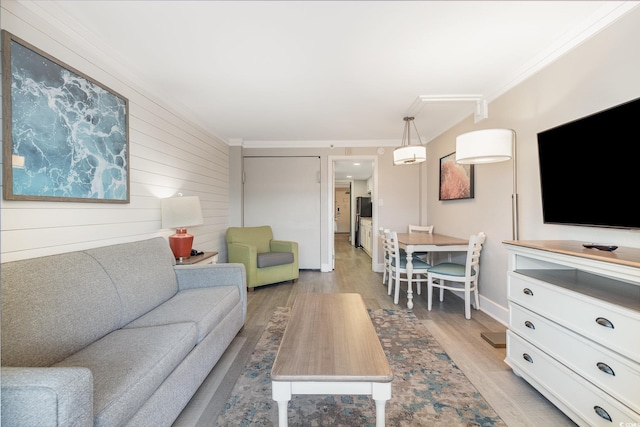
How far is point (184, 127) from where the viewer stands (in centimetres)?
325

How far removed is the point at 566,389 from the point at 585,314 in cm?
44

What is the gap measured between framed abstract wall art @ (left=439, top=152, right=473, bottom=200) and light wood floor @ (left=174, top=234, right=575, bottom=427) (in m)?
1.37

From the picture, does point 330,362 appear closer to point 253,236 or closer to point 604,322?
point 604,322

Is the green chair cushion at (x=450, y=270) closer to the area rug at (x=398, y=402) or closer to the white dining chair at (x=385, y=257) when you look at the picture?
the white dining chair at (x=385, y=257)

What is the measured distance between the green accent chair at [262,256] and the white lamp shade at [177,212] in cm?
117

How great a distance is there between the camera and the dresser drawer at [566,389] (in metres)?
1.20

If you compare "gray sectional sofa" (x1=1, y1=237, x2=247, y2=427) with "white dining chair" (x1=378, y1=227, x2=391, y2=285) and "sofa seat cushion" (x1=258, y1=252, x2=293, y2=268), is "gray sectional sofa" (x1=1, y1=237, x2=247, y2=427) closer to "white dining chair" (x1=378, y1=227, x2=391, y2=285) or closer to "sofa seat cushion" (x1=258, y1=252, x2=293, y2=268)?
"sofa seat cushion" (x1=258, y1=252, x2=293, y2=268)

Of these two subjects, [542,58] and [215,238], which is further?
[215,238]

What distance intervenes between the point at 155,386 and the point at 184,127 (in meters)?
2.88

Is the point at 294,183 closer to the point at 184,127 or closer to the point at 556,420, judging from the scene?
the point at 184,127

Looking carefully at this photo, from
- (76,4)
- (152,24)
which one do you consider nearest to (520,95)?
(152,24)

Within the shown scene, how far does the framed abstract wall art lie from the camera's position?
333 centimetres

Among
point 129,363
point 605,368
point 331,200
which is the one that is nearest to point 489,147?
point 605,368

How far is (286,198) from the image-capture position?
16.4ft
